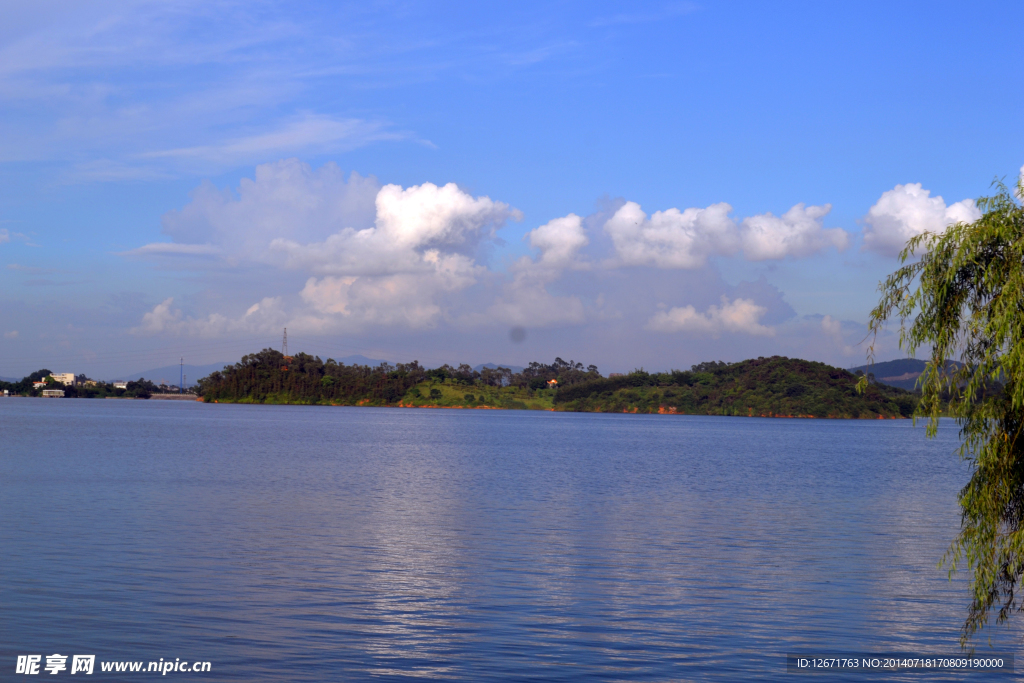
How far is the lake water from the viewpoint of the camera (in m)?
17.7

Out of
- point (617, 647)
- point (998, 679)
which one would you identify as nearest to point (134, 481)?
point (617, 647)

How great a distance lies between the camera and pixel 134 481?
4809 centimetres

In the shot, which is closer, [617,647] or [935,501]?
[617,647]

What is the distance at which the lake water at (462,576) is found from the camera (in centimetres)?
1769

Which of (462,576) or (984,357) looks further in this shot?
(462,576)

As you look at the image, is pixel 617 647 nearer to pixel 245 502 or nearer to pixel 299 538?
pixel 299 538

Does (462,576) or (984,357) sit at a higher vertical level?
(984,357)

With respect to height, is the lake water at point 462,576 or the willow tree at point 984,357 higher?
the willow tree at point 984,357

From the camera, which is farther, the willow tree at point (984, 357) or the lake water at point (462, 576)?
the lake water at point (462, 576)

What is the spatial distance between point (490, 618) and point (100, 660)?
8.33 meters

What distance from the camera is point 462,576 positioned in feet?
82.3

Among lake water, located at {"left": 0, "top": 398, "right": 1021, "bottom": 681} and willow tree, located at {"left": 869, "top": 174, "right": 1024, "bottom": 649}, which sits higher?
willow tree, located at {"left": 869, "top": 174, "right": 1024, "bottom": 649}

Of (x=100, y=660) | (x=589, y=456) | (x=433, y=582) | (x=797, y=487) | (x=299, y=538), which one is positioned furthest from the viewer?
(x=589, y=456)

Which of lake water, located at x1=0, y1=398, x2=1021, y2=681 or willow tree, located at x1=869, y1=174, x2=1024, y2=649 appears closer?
willow tree, located at x1=869, y1=174, x2=1024, y2=649
